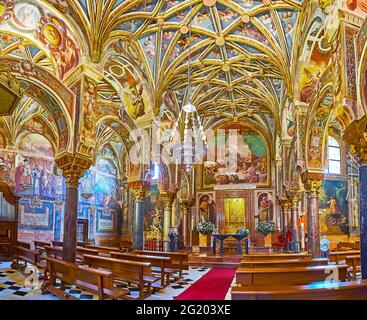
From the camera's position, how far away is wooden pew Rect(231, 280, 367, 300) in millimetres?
4730

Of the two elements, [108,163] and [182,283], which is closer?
[182,283]

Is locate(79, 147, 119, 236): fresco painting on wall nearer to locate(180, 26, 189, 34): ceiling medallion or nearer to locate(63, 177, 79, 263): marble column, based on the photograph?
locate(180, 26, 189, 34): ceiling medallion

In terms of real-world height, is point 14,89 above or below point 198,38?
below

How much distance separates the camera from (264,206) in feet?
90.6

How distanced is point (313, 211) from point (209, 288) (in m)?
5.75

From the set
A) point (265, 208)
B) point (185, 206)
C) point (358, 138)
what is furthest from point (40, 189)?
point (358, 138)

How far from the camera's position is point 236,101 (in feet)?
83.2

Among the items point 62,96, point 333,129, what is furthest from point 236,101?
point 62,96

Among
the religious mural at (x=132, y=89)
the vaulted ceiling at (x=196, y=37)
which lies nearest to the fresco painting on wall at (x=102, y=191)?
the vaulted ceiling at (x=196, y=37)

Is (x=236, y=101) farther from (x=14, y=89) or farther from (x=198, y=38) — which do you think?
(x=14, y=89)

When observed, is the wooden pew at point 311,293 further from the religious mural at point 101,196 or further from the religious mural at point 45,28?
the religious mural at point 101,196

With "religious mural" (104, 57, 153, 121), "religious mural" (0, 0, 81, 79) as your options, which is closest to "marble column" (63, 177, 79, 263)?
"religious mural" (0, 0, 81, 79)

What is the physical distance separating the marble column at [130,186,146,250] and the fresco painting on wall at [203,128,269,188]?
12.8 metres
